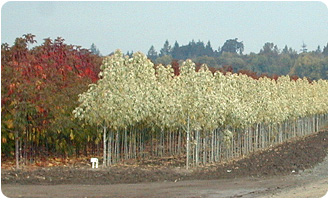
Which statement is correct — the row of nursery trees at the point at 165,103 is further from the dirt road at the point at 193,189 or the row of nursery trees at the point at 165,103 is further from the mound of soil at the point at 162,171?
the dirt road at the point at 193,189

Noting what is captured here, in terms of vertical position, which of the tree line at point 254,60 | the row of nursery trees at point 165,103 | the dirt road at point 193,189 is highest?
the tree line at point 254,60

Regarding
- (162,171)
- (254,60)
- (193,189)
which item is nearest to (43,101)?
(162,171)

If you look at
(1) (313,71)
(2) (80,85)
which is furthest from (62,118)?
(1) (313,71)

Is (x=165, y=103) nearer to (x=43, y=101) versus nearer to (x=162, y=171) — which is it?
(x=162, y=171)

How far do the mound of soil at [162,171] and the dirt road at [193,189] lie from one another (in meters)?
1.10

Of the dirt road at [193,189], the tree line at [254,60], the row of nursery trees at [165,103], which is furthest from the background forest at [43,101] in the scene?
the tree line at [254,60]

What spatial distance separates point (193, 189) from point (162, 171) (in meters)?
4.92

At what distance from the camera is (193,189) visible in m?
21.6

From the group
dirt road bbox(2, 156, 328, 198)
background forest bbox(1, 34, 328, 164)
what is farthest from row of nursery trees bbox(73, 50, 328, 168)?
dirt road bbox(2, 156, 328, 198)

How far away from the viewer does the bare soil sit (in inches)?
795

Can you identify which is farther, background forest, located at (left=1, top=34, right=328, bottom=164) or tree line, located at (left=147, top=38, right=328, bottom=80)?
tree line, located at (left=147, top=38, right=328, bottom=80)

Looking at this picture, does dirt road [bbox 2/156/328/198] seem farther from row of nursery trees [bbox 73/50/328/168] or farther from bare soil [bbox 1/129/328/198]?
row of nursery trees [bbox 73/50/328/168]

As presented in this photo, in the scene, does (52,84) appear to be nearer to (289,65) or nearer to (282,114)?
(282,114)

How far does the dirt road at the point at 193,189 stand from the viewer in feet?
64.4
